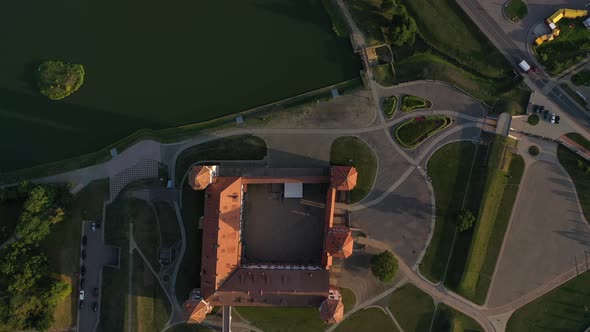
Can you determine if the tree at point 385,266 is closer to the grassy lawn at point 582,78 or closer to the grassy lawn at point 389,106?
the grassy lawn at point 389,106

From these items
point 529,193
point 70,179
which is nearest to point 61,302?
point 70,179

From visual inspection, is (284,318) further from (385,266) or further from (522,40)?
(522,40)

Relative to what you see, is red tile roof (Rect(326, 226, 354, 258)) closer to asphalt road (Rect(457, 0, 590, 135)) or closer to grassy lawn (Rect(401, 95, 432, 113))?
grassy lawn (Rect(401, 95, 432, 113))

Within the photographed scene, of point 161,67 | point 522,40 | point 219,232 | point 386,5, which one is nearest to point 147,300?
point 219,232

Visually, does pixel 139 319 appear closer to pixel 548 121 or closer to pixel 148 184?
pixel 148 184

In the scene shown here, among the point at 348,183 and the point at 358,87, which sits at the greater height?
the point at 358,87
